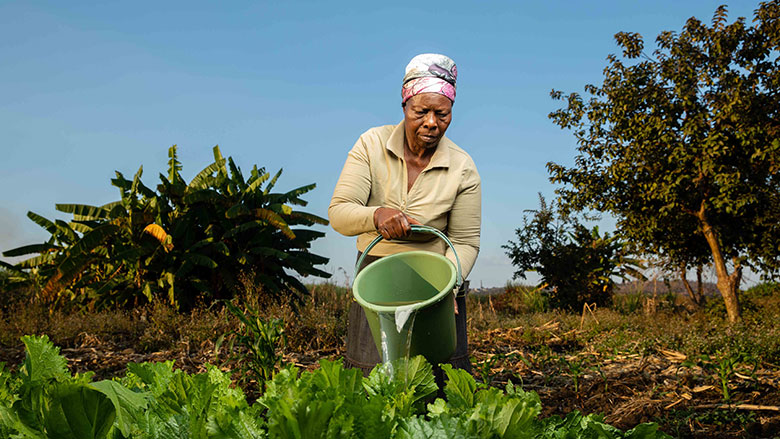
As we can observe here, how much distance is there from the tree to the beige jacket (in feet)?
29.5

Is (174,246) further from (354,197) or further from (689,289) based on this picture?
(689,289)

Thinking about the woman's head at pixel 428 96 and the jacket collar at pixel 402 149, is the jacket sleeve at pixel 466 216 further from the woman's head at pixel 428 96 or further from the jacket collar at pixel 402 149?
the woman's head at pixel 428 96

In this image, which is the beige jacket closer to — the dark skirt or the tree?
the dark skirt

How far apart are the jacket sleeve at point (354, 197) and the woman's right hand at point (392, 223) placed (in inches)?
3.1

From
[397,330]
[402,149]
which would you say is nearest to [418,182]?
[402,149]

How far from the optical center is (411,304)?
193 centimetres

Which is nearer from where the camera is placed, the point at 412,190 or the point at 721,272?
the point at 412,190

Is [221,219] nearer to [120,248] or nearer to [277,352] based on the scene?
[120,248]

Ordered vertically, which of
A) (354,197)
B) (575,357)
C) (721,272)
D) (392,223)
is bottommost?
(575,357)

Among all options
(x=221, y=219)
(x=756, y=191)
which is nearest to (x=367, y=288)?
(x=221, y=219)


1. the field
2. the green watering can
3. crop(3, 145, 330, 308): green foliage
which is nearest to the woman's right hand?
the green watering can

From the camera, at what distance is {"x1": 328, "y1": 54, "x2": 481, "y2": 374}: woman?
102 inches

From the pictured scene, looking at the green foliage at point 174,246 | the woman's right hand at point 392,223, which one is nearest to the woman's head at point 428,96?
the woman's right hand at point 392,223

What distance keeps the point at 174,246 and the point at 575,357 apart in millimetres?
5998
